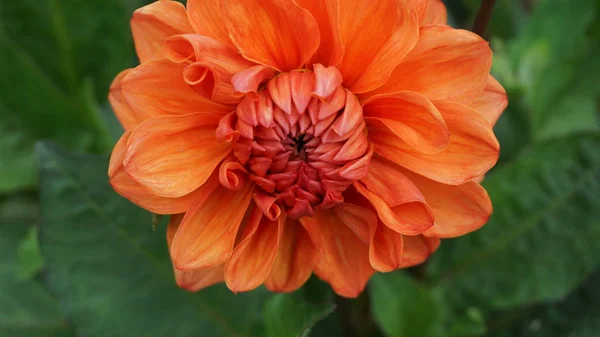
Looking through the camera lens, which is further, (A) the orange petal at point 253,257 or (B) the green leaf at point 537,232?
(B) the green leaf at point 537,232

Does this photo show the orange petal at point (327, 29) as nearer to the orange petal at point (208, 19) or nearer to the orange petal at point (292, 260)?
the orange petal at point (208, 19)

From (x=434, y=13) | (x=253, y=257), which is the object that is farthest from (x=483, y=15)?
(x=253, y=257)

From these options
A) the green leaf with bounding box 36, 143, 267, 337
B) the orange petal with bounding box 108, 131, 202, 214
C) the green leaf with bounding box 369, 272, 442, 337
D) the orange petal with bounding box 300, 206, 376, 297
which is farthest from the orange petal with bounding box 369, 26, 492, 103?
the green leaf with bounding box 36, 143, 267, 337

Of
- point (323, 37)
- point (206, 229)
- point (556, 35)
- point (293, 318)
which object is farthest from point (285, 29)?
point (556, 35)

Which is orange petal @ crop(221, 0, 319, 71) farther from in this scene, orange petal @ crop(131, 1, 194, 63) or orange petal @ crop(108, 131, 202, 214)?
orange petal @ crop(108, 131, 202, 214)

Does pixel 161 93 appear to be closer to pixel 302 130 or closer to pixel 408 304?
pixel 302 130

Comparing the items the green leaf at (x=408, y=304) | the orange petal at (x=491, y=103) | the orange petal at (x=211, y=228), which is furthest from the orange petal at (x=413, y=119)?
the green leaf at (x=408, y=304)
